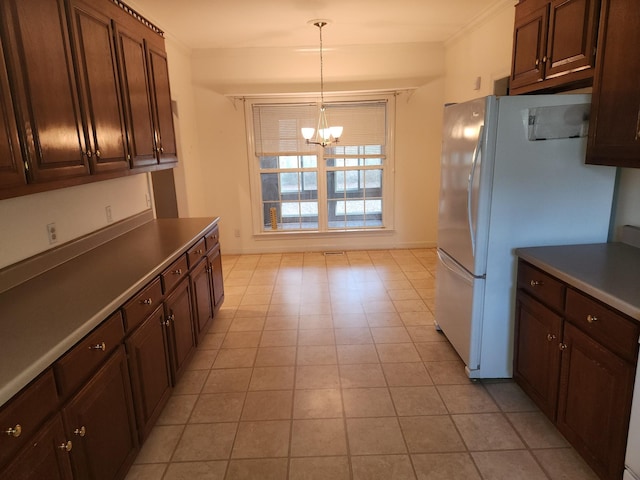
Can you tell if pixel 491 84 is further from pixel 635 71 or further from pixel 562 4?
pixel 635 71

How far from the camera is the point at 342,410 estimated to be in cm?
239

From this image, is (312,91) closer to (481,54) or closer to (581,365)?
(481,54)

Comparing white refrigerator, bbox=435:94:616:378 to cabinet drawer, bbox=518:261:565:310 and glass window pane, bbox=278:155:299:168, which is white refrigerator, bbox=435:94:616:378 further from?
glass window pane, bbox=278:155:299:168

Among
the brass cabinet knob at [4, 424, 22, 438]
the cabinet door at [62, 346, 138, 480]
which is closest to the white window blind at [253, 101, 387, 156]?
the cabinet door at [62, 346, 138, 480]

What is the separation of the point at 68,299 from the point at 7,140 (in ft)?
2.19

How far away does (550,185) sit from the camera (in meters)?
2.33

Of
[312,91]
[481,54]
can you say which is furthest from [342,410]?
[312,91]

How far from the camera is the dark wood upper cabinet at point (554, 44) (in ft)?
6.88

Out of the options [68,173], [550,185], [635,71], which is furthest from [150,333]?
[635,71]

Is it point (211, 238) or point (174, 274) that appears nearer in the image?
point (174, 274)

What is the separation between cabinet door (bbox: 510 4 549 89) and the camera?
2463 millimetres

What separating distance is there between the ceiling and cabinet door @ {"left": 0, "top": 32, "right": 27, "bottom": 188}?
234 centimetres

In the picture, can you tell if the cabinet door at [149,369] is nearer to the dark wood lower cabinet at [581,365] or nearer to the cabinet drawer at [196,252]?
the cabinet drawer at [196,252]

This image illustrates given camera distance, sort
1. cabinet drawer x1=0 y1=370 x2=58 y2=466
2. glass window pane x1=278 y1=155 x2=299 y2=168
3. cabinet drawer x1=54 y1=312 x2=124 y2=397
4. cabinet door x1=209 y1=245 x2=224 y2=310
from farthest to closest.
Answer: glass window pane x1=278 y1=155 x2=299 y2=168 → cabinet door x1=209 y1=245 x2=224 y2=310 → cabinet drawer x1=54 y1=312 x2=124 y2=397 → cabinet drawer x1=0 y1=370 x2=58 y2=466
